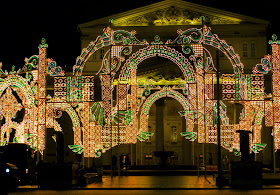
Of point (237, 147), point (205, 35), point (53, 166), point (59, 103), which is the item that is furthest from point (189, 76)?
point (53, 166)

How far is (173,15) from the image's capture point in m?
57.3

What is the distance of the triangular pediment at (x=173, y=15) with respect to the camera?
56.8 meters

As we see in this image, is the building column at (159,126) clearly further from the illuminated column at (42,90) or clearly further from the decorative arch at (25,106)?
the illuminated column at (42,90)

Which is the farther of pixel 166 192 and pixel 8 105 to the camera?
pixel 8 105

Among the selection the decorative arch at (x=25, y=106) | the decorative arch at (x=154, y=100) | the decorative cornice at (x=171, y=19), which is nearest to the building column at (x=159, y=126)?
the decorative cornice at (x=171, y=19)

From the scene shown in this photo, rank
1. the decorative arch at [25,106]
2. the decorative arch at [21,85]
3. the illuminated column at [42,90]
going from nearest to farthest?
the illuminated column at [42,90] → the decorative arch at [25,106] → the decorative arch at [21,85]

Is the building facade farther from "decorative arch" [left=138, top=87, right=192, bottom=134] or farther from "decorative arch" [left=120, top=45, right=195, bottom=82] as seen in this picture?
"decorative arch" [left=120, top=45, right=195, bottom=82]

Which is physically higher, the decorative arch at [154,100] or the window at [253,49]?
the window at [253,49]

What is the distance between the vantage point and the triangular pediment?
56844mm

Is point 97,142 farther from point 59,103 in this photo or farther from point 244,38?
point 244,38

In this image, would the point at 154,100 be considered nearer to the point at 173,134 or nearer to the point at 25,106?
the point at 25,106

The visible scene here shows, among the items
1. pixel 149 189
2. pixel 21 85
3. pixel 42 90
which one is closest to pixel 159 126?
pixel 21 85

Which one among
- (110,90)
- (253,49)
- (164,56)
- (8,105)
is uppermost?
(253,49)

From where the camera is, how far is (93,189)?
31.1 m
